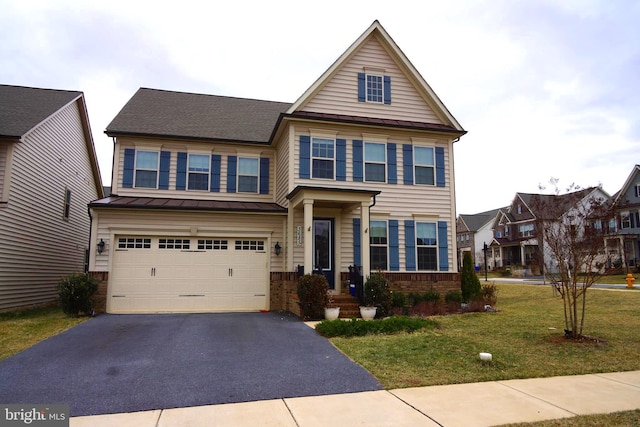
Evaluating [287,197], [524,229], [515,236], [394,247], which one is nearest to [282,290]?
[287,197]

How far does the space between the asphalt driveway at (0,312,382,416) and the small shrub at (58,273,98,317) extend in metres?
2.35

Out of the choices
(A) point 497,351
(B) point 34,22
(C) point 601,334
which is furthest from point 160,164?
(C) point 601,334

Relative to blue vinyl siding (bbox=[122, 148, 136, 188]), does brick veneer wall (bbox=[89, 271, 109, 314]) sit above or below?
below

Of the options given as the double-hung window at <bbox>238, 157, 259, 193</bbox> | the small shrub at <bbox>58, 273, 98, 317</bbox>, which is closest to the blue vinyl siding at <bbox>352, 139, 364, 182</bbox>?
the double-hung window at <bbox>238, 157, 259, 193</bbox>

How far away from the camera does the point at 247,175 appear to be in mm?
15680

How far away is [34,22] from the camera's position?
11047 mm


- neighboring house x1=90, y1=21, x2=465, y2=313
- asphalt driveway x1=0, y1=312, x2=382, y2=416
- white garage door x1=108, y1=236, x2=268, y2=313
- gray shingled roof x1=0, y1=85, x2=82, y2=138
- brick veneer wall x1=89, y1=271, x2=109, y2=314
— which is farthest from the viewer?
gray shingled roof x1=0, y1=85, x2=82, y2=138

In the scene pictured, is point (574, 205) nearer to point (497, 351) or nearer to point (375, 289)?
point (497, 351)

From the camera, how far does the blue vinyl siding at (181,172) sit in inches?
592

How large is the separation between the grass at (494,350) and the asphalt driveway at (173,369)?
60 cm

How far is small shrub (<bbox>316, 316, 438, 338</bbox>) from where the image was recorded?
900 cm

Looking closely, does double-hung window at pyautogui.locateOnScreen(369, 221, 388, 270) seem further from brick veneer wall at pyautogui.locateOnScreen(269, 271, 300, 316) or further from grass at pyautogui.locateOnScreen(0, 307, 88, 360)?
grass at pyautogui.locateOnScreen(0, 307, 88, 360)

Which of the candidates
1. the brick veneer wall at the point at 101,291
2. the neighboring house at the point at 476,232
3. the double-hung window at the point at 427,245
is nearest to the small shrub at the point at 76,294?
the brick veneer wall at the point at 101,291

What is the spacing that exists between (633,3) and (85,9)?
13151mm
